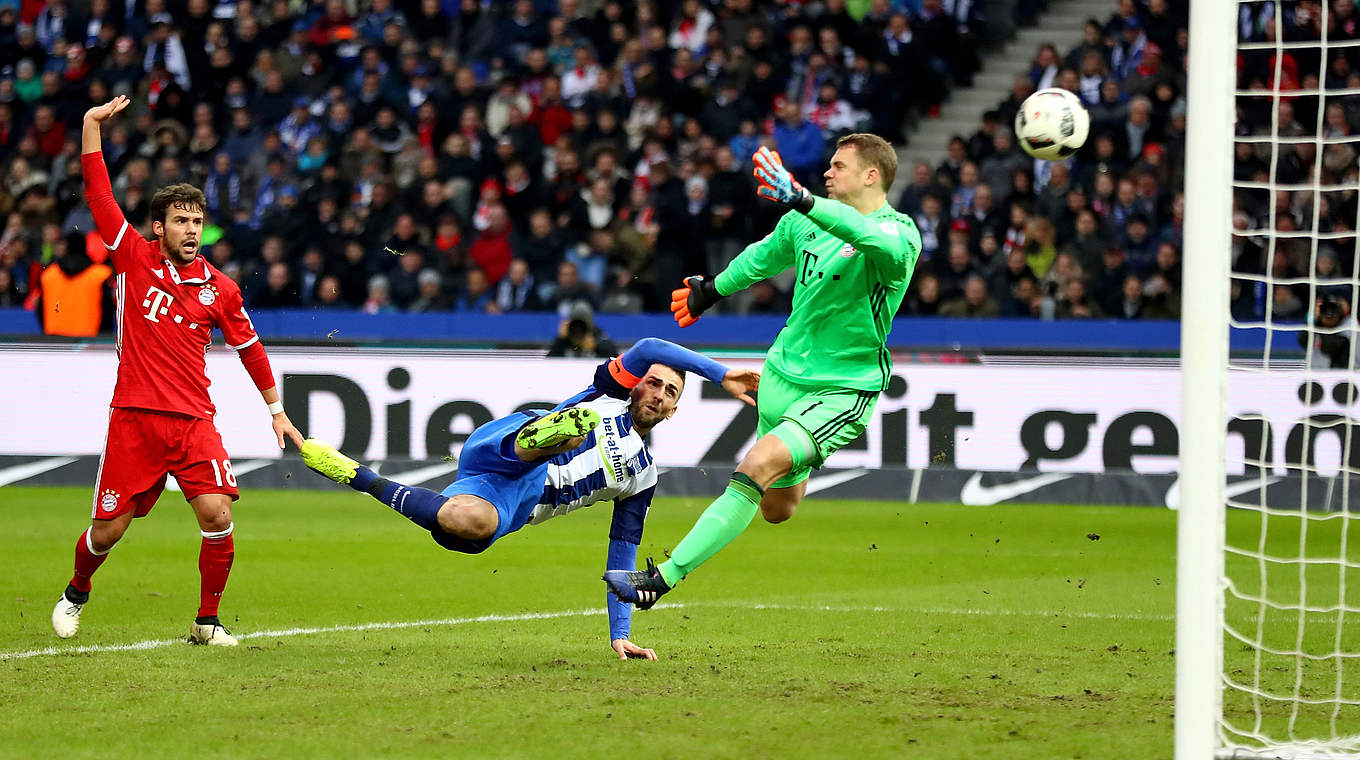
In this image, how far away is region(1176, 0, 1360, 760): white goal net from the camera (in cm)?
478

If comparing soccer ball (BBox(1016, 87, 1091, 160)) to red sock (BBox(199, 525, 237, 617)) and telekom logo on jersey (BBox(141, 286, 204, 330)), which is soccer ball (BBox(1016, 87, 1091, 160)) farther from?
red sock (BBox(199, 525, 237, 617))

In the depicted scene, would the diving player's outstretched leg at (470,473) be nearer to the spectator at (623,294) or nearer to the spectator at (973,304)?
the spectator at (623,294)

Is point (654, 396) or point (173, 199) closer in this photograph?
point (654, 396)

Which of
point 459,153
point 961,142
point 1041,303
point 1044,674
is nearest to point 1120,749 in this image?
point 1044,674

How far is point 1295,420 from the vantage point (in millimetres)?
9836

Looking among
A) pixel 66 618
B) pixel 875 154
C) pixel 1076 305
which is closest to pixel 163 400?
pixel 66 618

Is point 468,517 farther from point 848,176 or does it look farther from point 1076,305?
point 1076,305

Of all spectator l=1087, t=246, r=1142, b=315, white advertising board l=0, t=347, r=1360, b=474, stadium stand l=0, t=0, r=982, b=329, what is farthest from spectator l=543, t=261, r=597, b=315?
spectator l=1087, t=246, r=1142, b=315

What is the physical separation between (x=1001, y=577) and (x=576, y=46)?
1115cm

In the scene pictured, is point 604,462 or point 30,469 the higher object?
point 604,462

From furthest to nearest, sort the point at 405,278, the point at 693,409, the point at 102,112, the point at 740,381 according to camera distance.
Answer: the point at 405,278, the point at 693,409, the point at 102,112, the point at 740,381

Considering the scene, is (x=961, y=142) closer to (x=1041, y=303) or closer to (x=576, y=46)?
(x=1041, y=303)

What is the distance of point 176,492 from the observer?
49.0 feet

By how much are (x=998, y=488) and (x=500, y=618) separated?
6752 millimetres
